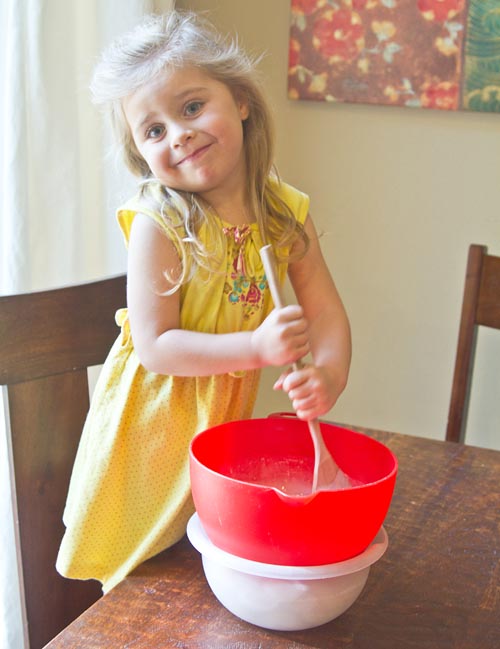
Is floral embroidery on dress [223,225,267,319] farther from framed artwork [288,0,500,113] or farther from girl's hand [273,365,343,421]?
framed artwork [288,0,500,113]

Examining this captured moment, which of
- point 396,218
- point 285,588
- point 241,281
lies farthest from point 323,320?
point 396,218

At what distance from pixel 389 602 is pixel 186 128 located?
1.70 feet

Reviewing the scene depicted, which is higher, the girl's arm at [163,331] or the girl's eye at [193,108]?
the girl's eye at [193,108]

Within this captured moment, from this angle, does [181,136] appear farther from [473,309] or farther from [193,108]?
[473,309]

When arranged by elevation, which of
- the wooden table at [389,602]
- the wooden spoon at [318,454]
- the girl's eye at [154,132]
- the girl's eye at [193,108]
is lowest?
the wooden table at [389,602]

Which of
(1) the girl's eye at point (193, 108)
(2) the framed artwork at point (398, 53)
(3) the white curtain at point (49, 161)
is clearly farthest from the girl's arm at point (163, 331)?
(2) the framed artwork at point (398, 53)

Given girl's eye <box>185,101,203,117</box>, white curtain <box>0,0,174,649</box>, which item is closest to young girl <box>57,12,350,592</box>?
girl's eye <box>185,101,203,117</box>

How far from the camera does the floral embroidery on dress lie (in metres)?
0.95

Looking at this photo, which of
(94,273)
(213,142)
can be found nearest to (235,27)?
(94,273)

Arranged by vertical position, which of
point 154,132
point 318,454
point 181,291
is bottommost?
point 318,454

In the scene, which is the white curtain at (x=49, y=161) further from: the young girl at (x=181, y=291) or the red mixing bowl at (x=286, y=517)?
the red mixing bowl at (x=286, y=517)

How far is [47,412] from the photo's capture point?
3.53 ft

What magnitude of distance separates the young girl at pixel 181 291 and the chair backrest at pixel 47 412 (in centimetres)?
6

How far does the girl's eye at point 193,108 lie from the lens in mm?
905
